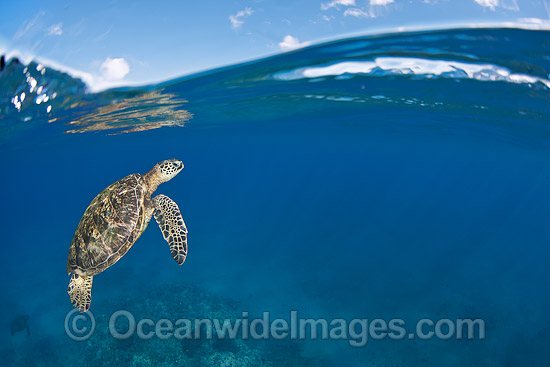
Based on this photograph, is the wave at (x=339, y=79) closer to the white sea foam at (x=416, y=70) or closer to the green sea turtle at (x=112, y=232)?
the white sea foam at (x=416, y=70)

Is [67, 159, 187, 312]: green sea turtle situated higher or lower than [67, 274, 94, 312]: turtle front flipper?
higher

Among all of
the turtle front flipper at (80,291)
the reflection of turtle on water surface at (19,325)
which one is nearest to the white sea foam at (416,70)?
the turtle front flipper at (80,291)

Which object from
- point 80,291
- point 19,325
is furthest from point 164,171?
point 19,325

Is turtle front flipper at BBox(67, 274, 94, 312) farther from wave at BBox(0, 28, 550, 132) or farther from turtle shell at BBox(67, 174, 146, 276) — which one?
wave at BBox(0, 28, 550, 132)

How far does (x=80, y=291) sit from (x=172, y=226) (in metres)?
2.67

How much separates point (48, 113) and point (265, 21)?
12.3 metres

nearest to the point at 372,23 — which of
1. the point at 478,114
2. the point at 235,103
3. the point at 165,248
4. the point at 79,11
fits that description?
the point at 79,11

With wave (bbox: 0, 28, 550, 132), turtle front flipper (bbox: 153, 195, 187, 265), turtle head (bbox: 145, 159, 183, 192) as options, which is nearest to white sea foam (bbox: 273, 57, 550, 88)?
wave (bbox: 0, 28, 550, 132)

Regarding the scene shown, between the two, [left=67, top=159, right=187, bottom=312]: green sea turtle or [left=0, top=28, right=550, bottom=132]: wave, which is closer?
[left=67, top=159, right=187, bottom=312]: green sea turtle

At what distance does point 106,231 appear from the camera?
6305 mm

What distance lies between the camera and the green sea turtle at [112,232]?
20.7ft

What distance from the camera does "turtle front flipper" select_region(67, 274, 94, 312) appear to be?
22.2 feet

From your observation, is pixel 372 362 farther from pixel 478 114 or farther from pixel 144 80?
pixel 478 114

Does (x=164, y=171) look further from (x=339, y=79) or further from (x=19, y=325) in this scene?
(x=19, y=325)
